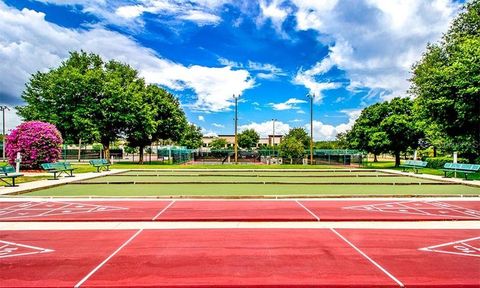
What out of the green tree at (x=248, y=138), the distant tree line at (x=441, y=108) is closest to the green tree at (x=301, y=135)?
the green tree at (x=248, y=138)

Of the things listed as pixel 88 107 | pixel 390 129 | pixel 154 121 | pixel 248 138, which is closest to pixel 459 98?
pixel 390 129

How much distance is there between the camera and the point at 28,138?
2766 cm

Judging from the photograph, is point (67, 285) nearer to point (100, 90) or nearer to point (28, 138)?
point (28, 138)

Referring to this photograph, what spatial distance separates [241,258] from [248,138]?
10857cm

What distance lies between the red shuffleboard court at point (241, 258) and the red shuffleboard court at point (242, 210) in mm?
1447

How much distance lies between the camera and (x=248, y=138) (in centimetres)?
11494

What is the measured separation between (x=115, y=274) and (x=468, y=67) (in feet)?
88.5

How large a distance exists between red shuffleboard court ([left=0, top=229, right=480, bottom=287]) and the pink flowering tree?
72.4 ft

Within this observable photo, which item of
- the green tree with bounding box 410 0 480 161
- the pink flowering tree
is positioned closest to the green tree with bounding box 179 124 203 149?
the pink flowering tree

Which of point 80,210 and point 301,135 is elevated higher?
point 301,135

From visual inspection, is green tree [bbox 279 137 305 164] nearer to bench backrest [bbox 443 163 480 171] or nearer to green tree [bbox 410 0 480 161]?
green tree [bbox 410 0 480 161]

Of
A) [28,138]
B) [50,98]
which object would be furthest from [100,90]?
[28,138]

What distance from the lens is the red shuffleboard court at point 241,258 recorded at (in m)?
5.40

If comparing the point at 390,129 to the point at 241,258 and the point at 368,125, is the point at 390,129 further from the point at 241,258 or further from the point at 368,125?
the point at 241,258
